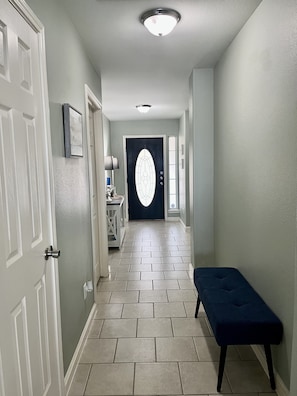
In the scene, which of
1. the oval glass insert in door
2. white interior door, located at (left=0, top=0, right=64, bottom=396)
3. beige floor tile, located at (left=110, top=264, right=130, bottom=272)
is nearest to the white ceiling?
white interior door, located at (left=0, top=0, right=64, bottom=396)

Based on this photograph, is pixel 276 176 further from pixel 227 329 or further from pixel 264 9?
pixel 264 9

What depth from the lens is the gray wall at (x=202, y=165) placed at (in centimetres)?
340

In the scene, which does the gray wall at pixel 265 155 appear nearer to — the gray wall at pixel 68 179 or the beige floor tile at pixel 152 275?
the beige floor tile at pixel 152 275

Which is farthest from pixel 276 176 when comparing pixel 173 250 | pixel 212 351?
pixel 173 250

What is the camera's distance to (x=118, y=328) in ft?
8.66

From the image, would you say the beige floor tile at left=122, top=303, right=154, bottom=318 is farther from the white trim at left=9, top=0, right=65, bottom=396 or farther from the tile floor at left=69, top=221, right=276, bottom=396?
the white trim at left=9, top=0, right=65, bottom=396

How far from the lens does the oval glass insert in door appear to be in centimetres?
744

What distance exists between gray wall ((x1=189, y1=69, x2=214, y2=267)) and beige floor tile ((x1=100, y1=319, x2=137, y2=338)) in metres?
1.20

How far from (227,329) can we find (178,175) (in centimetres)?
571

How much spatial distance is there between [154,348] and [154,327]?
0.31 metres

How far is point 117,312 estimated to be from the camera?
2.93 m

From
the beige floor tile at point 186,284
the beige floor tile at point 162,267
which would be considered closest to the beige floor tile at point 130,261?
the beige floor tile at point 162,267

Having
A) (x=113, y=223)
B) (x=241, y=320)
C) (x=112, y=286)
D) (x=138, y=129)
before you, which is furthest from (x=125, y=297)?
(x=138, y=129)

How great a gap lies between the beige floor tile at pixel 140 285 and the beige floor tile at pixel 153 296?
114 mm
